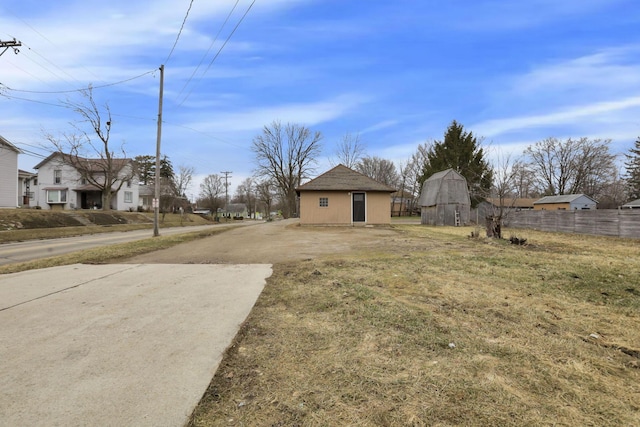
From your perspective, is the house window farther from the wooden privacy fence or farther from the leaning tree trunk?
the wooden privacy fence

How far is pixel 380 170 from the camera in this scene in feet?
196

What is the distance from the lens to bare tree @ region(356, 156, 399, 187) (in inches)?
2276

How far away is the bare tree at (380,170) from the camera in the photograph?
5781 cm

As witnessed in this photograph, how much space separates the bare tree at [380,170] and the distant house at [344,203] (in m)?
34.0

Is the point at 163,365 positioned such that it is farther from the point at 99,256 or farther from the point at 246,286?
the point at 99,256

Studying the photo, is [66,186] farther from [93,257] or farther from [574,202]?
[574,202]

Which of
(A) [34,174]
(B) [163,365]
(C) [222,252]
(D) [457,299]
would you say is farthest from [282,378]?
(A) [34,174]

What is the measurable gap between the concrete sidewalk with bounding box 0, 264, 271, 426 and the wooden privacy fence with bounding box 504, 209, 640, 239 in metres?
18.8

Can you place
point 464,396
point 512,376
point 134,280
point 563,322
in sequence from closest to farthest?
point 464,396, point 512,376, point 563,322, point 134,280

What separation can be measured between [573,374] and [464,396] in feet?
3.52

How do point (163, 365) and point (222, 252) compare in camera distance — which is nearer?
point (163, 365)

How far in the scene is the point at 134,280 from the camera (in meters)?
6.25

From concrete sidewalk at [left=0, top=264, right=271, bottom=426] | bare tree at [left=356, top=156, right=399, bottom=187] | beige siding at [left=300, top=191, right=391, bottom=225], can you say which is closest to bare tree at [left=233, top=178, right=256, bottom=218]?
bare tree at [left=356, top=156, right=399, bottom=187]

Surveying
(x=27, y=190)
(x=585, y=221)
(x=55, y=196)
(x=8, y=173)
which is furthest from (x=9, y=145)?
(x=585, y=221)
